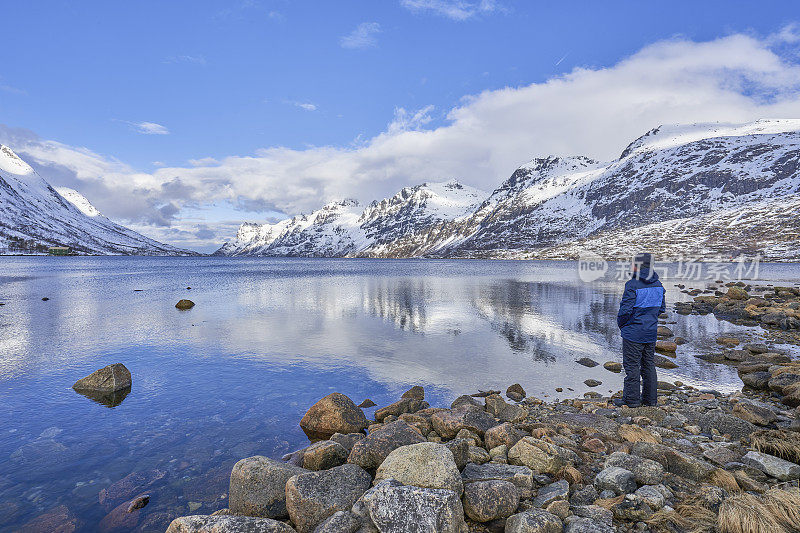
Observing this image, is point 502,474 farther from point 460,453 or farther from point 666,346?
point 666,346

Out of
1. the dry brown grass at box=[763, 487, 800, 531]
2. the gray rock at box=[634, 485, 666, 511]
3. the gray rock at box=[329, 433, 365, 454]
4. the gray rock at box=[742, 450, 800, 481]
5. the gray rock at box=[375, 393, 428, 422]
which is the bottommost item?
the gray rock at box=[375, 393, 428, 422]

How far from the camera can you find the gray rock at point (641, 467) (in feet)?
22.4

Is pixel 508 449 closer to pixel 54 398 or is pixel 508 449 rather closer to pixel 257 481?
pixel 257 481

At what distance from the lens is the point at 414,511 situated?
5.68 metres

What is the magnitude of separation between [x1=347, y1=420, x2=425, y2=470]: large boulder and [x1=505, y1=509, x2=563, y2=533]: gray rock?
3.06m

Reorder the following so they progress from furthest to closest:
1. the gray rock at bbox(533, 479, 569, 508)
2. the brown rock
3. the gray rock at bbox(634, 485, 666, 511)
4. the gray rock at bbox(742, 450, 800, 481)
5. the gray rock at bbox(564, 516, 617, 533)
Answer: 1. the brown rock
2. the gray rock at bbox(742, 450, 800, 481)
3. the gray rock at bbox(533, 479, 569, 508)
4. the gray rock at bbox(634, 485, 666, 511)
5. the gray rock at bbox(564, 516, 617, 533)

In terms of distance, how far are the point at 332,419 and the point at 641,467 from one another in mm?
8443

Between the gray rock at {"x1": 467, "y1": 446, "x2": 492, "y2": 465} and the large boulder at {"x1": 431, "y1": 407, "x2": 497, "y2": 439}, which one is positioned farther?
the large boulder at {"x1": 431, "y1": 407, "x2": 497, "y2": 439}

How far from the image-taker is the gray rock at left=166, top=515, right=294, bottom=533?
18.8 ft

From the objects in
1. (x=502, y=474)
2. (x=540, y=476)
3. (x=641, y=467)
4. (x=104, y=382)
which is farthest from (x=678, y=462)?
(x=104, y=382)

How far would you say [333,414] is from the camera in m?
12.3

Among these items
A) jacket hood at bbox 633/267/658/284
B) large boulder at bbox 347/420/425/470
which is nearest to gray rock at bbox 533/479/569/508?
large boulder at bbox 347/420/425/470

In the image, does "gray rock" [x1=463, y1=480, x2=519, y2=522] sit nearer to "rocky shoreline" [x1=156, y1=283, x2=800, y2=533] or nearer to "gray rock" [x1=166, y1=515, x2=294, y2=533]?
"rocky shoreline" [x1=156, y1=283, x2=800, y2=533]

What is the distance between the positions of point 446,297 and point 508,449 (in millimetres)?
42654
